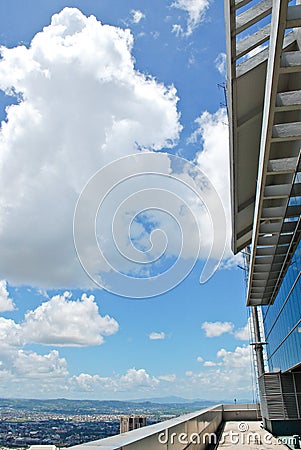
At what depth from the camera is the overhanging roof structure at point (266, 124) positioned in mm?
8094

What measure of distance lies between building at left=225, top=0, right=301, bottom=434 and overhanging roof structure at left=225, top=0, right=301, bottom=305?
0.06 feet

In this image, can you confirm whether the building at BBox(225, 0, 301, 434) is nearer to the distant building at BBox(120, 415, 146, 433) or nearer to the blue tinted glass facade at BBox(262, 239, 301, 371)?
the blue tinted glass facade at BBox(262, 239, 301, 371)

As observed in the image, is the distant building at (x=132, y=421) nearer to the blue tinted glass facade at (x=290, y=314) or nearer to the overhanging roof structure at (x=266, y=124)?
the overhanging roof structure at (x=266, y=124)

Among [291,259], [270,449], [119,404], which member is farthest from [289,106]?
[119,404]

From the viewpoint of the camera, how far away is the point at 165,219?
13.3 m

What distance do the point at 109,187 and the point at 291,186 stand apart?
5.38 metres

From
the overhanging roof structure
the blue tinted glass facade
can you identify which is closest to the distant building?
the overhanging roof structure

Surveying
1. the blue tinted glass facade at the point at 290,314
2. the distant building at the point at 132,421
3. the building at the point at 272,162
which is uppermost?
the building at the point at 272,162

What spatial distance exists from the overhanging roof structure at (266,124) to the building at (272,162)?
0.7 inches

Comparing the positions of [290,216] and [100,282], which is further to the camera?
[290,216]

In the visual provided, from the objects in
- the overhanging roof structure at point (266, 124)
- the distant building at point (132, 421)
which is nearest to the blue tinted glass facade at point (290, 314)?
the overhanging roof structure at point (266, 124)

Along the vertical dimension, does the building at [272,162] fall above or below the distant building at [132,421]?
above

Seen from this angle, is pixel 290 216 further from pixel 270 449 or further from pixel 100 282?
pixel 270 449

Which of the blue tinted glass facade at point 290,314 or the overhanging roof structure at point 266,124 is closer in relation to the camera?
the overhanging roof structure at point 266,124
